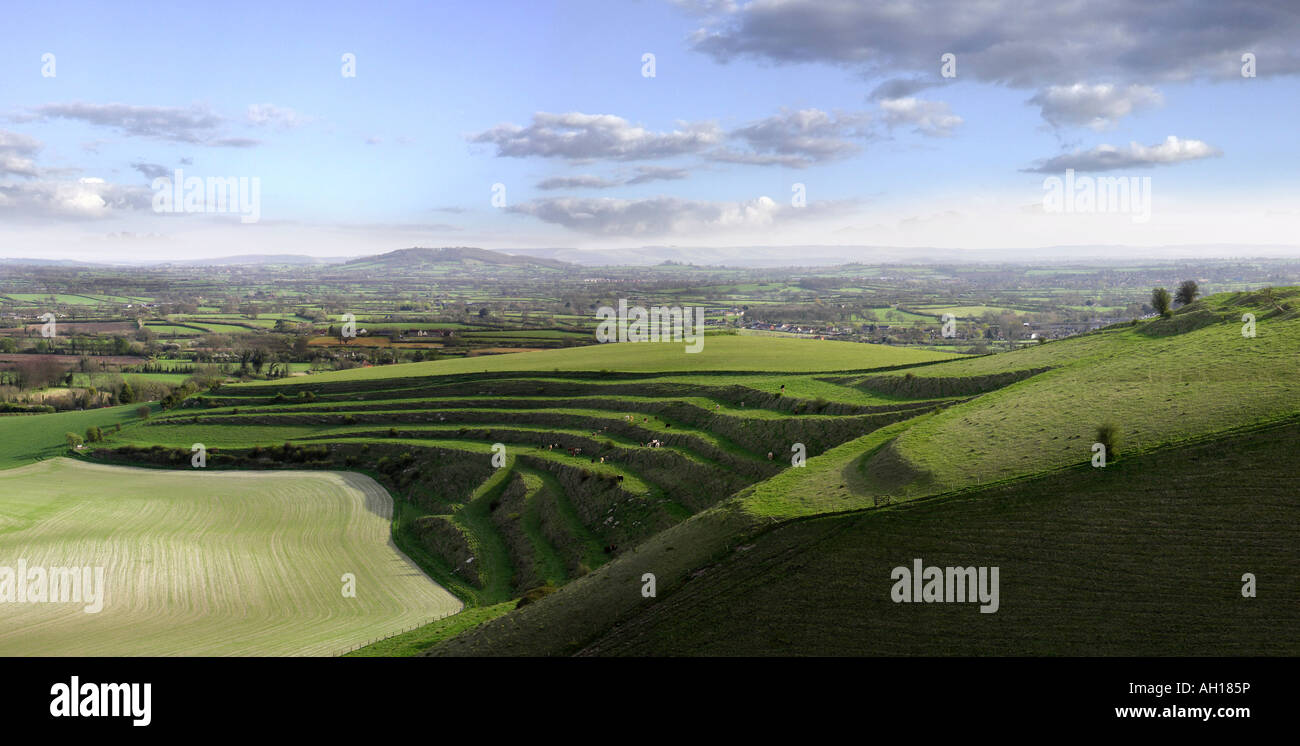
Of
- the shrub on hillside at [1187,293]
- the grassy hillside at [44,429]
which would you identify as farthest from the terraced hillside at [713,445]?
the grassy hillside at [44,429]

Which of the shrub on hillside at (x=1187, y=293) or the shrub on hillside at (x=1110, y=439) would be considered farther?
the shrub on hillside at (x=1187, y=293)

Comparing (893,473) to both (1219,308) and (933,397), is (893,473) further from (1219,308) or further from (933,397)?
(1219,308)

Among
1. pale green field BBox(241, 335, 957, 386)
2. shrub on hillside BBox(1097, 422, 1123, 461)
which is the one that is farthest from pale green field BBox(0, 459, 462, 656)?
shrub on hillside BBox(1097, 422, 1123, 461)

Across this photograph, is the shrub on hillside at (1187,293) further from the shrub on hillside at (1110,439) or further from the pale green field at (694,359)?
the shrub on hillside at (1110,439)

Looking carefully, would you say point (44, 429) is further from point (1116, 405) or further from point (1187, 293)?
point (1187, 293)

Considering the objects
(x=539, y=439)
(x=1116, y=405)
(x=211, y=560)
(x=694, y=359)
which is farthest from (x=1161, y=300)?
(x=211, y=560)

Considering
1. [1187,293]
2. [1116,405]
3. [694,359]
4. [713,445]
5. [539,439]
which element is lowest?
[539,439]
